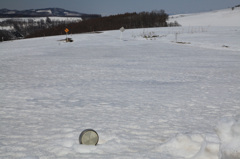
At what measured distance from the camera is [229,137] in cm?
290

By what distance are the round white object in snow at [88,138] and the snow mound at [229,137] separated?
1.76m

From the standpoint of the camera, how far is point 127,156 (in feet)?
10.3

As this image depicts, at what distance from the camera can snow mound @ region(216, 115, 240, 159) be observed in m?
2.60

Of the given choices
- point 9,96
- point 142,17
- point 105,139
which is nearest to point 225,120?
point 105,139

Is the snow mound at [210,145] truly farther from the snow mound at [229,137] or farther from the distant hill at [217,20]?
the distant hill at [217,20]

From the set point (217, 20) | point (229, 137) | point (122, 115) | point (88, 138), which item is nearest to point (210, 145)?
point (229, 137)

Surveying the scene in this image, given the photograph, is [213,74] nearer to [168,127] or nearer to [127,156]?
[168,127]

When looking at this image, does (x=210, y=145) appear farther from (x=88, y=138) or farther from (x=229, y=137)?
(x=88, y=138)

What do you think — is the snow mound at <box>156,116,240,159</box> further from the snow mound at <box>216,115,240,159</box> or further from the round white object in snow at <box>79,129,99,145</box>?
the round white object in snow at <box>79,129,99,145</box>

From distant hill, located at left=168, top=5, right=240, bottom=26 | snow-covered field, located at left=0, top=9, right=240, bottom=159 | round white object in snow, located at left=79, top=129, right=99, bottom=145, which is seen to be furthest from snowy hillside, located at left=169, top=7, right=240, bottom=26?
round white object in snow, located at left=79, top=129, right=99, bottom=145

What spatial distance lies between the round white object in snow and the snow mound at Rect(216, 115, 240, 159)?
5.79 feet

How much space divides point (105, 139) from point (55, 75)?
6.66 metres

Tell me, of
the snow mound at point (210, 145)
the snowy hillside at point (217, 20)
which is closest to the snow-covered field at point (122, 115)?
the snow mound at point (210, 145)

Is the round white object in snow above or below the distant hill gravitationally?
below
